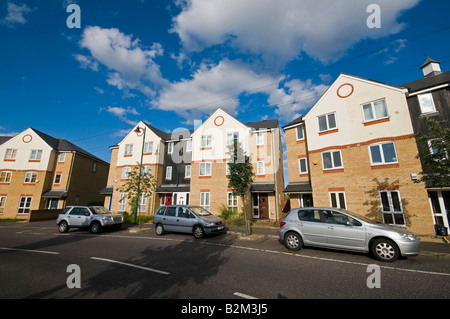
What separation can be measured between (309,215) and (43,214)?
2972 centimetres

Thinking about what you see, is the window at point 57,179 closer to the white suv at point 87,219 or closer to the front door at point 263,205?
the white suv at point 87,219

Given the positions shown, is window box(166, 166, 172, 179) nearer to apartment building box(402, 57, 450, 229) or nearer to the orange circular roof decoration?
the orange circular roof decoration

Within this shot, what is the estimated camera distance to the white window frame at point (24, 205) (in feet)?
79.0

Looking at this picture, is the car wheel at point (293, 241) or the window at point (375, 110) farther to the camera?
the window at point (375, 110)

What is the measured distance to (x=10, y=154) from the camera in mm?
25500

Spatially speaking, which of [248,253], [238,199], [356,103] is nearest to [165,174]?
[238,199]

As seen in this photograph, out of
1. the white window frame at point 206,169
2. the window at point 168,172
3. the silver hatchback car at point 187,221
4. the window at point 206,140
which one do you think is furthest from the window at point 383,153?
the window at point 168,172

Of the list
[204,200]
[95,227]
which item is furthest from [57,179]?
[204,200]

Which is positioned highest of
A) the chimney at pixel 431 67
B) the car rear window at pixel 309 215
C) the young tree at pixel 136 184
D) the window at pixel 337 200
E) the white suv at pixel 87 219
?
the chimney at pixel 431 67

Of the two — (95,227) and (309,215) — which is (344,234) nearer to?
(309,215)

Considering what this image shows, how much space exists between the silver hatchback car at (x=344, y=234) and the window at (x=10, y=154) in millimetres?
35271

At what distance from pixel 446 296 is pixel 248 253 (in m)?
5.26

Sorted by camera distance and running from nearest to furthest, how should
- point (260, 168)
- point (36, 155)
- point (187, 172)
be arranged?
point (260, 168) → point (187, 172) → point (36, 155)
